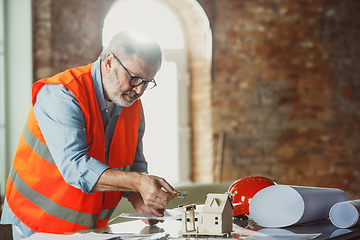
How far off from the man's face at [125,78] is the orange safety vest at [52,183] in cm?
9

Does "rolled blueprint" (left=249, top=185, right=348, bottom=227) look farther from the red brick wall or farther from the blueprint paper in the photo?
the red brick wall

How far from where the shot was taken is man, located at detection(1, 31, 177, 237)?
140 centimetres

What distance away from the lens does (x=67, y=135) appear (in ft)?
4.70

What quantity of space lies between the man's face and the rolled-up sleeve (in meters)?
0.21

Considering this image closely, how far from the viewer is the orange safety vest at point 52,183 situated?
5.15 feet

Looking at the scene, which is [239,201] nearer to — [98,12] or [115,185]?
[115,185]

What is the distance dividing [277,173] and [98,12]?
232 centimetres

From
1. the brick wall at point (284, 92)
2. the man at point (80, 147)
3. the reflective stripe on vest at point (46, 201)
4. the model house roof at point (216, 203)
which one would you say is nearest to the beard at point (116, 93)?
the man at point (80, 147)

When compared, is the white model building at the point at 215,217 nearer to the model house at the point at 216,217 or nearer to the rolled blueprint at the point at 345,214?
the model house at the point at 216,217

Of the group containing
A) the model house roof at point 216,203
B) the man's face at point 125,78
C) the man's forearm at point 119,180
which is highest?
the man's face at point 125,78

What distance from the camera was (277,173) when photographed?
4070 mm

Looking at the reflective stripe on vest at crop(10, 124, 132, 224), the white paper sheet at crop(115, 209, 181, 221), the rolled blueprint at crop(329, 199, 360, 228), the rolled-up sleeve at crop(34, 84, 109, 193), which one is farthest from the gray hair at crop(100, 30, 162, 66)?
the rolled blueprint at crop(329, 199, 360, 228)

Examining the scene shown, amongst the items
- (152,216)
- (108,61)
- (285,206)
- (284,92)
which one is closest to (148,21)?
(284,92)

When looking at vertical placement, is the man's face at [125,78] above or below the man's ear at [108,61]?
below
